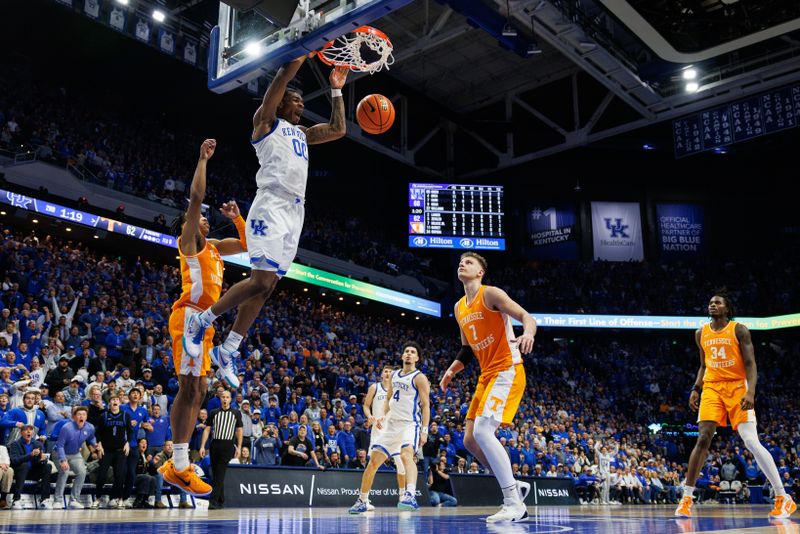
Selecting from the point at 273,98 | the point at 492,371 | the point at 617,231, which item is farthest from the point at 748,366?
the point at 617,231

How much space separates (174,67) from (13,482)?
17.5 metres

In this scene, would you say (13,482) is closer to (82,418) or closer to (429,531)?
(82,418)

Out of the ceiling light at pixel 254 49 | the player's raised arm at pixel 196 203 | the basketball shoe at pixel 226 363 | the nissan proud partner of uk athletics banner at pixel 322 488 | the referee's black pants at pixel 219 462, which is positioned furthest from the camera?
the nissan proud partner of uk athletics banner at pixel 322 488

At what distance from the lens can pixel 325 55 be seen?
737 centimetres

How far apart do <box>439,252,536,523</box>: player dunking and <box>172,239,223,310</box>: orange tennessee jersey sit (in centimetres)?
198

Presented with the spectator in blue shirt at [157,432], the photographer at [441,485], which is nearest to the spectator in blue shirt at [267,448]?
the spectator in blue shirt at [157,432]

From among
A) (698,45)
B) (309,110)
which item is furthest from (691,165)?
(309,110)

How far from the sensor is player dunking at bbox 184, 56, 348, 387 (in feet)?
15.7

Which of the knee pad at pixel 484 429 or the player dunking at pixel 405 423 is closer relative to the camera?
the knee pad at pixel 484 429

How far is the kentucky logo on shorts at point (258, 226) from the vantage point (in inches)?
192

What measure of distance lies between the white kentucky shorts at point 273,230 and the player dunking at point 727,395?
433 cm

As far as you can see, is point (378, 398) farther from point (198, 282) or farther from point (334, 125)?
point (334, 125)

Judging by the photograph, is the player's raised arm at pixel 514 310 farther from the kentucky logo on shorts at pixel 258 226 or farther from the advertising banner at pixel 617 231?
the advertising banner at pixel 617 231

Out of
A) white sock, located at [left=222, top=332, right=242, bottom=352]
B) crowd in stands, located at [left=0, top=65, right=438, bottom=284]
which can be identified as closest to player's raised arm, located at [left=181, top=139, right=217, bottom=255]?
white sock, located at [left=222, top=332, right=242, bottom=352]
